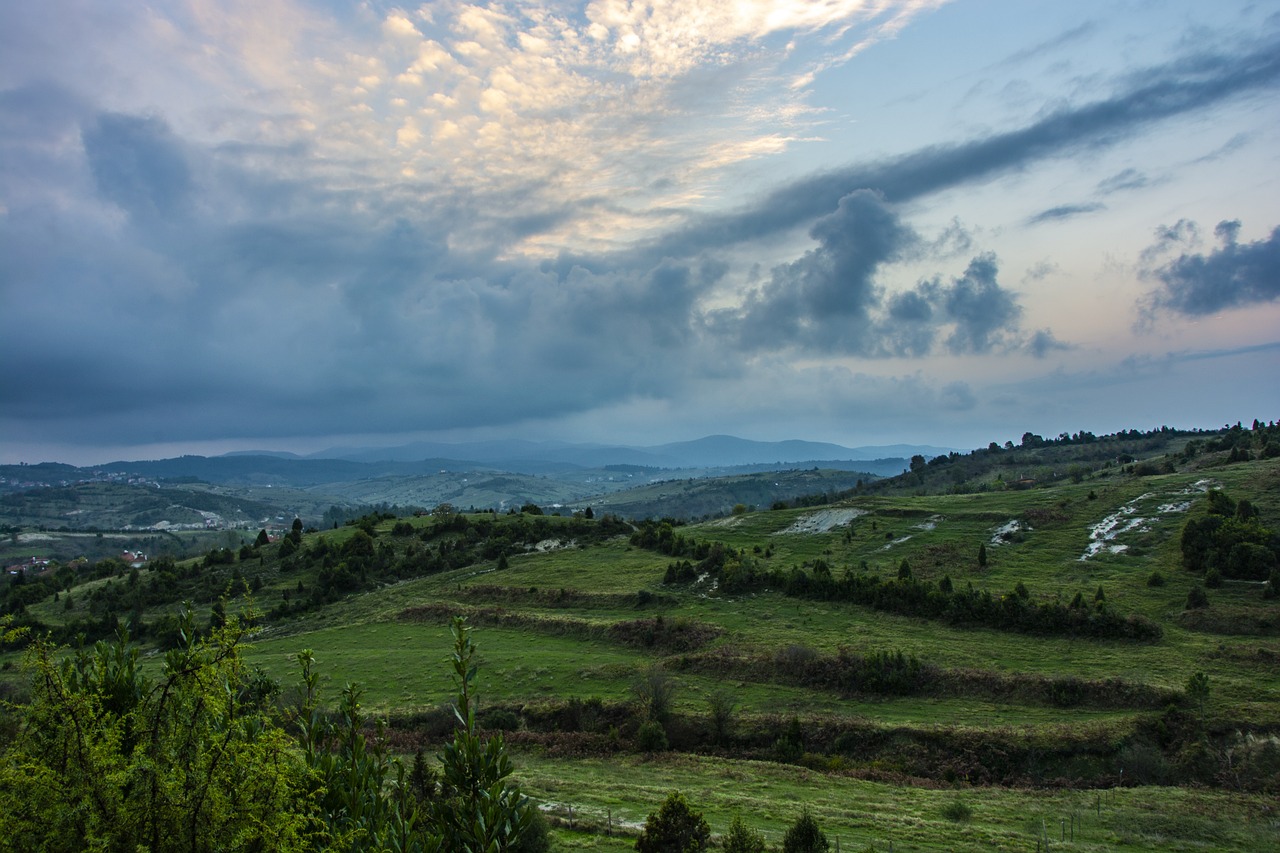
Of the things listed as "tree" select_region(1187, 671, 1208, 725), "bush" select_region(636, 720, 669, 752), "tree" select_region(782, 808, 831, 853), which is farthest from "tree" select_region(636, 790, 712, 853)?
"tree" select_region(1187, 671, 1208, 725)

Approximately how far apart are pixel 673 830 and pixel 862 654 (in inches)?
1323

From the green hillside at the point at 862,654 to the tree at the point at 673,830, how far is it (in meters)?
5.00

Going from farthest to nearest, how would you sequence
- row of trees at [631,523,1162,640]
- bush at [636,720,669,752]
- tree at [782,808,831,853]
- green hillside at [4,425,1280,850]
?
row of trees at [631,523,1162,640], bush at [636,720,669,752], green hillside at [4,425,1280,850], tree at [782,808,831,853]

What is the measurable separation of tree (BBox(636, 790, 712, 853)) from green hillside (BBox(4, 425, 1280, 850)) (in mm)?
5004

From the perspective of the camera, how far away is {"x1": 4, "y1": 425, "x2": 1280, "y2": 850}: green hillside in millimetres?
33125

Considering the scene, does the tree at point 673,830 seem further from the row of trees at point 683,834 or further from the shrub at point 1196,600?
the shrub at point 1196,600

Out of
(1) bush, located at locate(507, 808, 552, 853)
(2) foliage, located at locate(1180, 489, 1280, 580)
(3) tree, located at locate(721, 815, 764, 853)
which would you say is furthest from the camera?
(2) foliage, located at locate(1180, 489, 1280, 580)

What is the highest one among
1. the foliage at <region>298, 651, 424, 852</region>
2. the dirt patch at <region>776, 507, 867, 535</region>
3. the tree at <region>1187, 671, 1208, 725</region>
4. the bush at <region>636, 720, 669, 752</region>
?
the foliage at <region>298, 651, 424, 852</region>

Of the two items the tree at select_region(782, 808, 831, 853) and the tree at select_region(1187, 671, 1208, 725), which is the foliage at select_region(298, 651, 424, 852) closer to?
the tree at select_region(782, 808, 831, 853)

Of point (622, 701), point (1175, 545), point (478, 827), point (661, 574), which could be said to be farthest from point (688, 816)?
point (1175, 545)

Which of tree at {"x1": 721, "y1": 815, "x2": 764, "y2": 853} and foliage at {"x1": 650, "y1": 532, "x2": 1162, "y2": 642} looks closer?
tree at {"x1": 721, "y1": 815, "x2": 764, "y2": 853}

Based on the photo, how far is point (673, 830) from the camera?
23.2 meters

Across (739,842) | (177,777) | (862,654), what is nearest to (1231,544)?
(862,654)

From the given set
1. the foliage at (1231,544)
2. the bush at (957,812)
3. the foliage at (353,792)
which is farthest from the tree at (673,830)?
the foliage at (1231,544)
